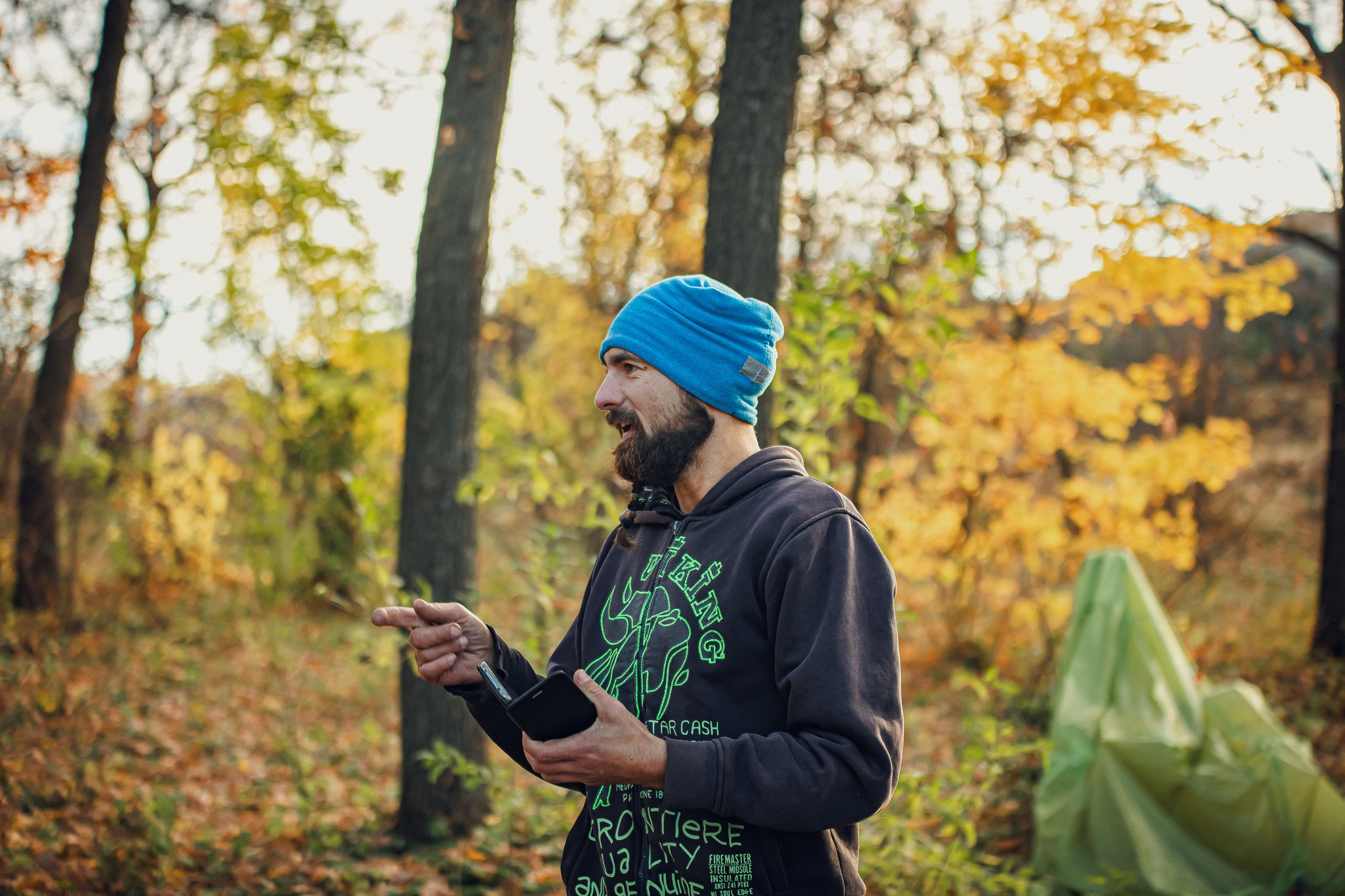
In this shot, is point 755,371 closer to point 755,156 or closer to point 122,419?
point 755,156

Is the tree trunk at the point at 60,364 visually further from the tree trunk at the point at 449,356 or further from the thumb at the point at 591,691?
the thumb at the point at 591,691

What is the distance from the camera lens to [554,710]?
4.72 feet

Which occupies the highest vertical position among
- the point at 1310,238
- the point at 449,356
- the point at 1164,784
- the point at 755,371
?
the point at 1310,238

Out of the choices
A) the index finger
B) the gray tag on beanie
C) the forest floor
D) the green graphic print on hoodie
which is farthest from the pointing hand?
the forest floor

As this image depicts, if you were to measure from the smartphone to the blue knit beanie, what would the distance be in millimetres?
669

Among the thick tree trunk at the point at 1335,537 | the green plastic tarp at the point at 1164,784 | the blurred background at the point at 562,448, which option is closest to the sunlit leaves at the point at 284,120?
the blurred background at the point at 562,448

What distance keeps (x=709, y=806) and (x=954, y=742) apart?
20.8ft

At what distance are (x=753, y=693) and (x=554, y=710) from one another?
36 centimetres

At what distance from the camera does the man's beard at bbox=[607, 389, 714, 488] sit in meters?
1.81

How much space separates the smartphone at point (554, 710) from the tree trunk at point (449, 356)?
304 cm

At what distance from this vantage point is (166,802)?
4.55 metres

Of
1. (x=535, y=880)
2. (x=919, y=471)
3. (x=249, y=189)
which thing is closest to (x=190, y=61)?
(x=249, y=189)

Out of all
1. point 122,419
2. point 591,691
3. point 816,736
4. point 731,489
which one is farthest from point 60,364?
point 816,736

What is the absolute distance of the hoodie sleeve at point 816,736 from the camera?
1389mm
